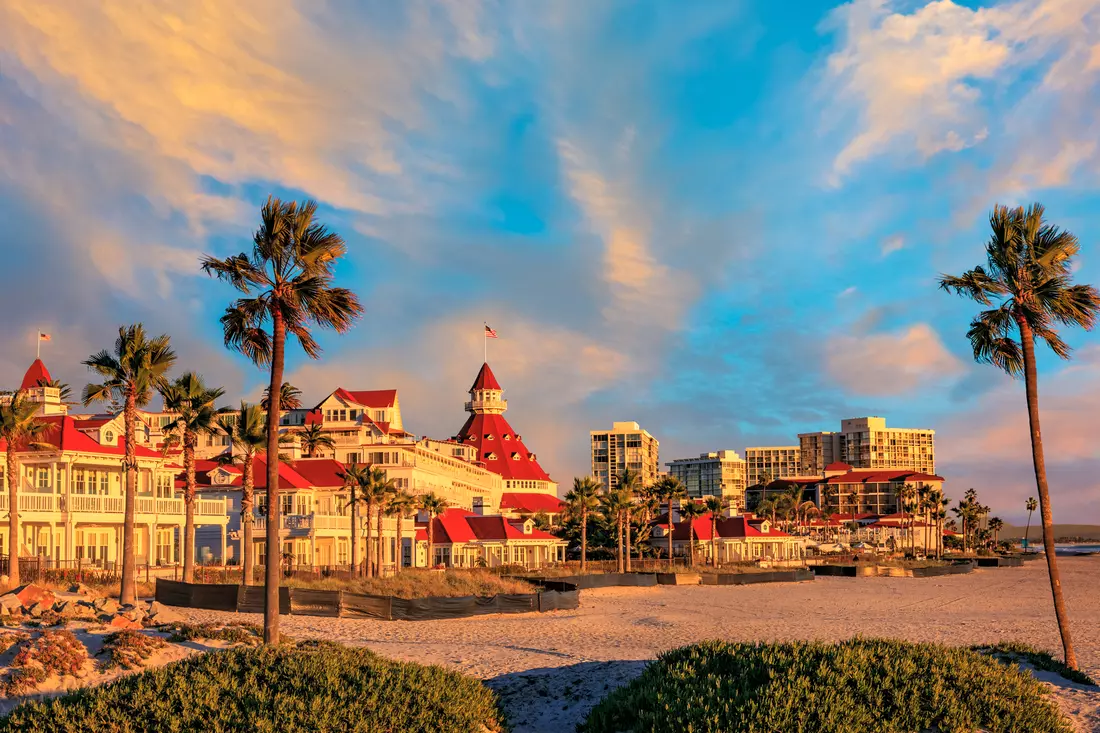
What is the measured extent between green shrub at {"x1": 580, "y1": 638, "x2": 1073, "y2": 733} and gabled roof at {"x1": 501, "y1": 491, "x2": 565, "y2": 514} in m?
101

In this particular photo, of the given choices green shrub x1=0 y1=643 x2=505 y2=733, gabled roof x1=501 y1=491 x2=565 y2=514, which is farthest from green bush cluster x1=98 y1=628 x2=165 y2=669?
gabled roof x1=501 y1=491 x2=565 y2=514

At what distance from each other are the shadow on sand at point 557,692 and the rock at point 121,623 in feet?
30.5

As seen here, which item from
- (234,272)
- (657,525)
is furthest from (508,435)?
(234,272)

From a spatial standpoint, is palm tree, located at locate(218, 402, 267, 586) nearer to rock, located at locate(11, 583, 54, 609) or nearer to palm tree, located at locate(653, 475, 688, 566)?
rock, located at locate(11, 583, 54, 609)

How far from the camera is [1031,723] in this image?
15.2 metres

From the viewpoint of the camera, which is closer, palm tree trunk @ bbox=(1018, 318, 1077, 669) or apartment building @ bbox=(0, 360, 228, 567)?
palm tree trunk @ bbox=(1018, 318, 1077, 669)

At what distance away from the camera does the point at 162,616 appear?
102 ft

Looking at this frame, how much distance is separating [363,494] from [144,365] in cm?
2640

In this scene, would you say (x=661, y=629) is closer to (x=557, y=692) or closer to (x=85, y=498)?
(x=557, y=692)

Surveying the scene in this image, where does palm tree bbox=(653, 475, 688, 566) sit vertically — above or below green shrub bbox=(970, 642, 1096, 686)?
above

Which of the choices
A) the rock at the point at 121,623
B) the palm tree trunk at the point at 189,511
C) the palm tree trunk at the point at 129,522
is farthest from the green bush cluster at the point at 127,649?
the palm tree trunk at the point at 189,511

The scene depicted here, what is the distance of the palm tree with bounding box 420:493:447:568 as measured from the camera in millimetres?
74250

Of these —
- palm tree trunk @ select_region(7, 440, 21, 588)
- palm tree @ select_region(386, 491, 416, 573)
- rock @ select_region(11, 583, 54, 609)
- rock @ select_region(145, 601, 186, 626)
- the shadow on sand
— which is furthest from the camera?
palm tree @ select_region(386, 491, 416, 573)

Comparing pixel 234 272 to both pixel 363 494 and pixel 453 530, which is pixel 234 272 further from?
pixel 453 530
